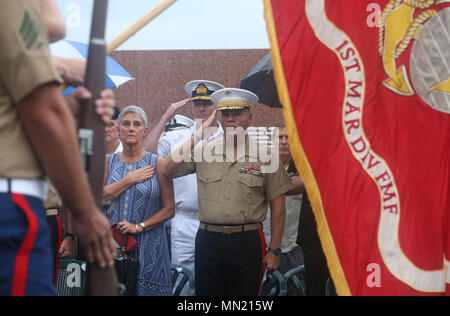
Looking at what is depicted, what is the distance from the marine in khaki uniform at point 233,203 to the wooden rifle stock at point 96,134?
2453mm

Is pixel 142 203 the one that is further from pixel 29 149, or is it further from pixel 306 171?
pixel 29 149

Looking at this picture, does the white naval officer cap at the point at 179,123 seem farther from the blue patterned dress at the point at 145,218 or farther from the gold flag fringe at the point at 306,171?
the gold flag fringe at the point at 306,171

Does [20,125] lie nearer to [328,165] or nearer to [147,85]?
[328,165]

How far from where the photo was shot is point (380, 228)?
9.20 feet

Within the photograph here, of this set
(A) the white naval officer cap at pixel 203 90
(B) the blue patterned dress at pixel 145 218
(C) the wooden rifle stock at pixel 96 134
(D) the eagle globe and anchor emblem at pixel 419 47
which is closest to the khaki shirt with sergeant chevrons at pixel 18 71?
(C) the wooden rifle stock at pixel 96 134

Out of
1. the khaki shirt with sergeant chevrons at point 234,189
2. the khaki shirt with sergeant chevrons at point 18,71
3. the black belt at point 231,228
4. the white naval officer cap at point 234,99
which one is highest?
the white naval officer cap at point 234,99

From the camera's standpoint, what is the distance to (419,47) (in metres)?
2.93

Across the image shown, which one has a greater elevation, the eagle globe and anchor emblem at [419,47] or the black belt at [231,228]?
the eagle globe and anchor emblem at [419,47]

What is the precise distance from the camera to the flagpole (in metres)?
2.15

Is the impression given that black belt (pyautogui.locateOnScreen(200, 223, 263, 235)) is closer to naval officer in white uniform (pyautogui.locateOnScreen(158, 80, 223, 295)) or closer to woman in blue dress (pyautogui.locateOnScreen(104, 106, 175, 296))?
woman in blue dress (pyautogui.locateOnScreen(104, 106, 175, 296))

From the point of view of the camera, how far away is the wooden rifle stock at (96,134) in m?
1.52

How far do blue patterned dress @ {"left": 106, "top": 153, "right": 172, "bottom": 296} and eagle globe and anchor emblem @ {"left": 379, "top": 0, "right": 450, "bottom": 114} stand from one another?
2.13m

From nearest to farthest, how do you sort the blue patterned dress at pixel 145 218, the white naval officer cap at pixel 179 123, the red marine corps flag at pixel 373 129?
the red marine corps flag at pixel 373 129, the blue patterned dress at pixel 145 218, the white naval officer cap at pixel 179 123
